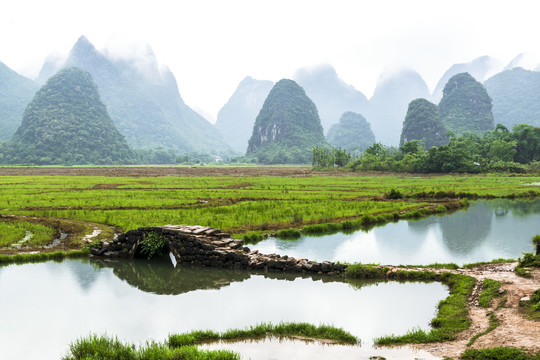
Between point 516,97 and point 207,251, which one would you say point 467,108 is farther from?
point 207,251

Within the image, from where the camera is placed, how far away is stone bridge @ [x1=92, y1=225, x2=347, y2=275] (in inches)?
472

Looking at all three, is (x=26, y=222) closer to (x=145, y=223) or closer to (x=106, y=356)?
(x=145, y=223)

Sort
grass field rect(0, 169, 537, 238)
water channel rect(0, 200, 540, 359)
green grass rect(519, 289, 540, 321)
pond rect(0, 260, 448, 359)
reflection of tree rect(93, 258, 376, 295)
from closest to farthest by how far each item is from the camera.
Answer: green grass rect(519, 289, 540, 321)
water channel rect(0, 200, 540, 359)
pond rect(0, 260, 448, 359)
reflection of tree rect(93, 258, 376, 295)
grass field rect(0, 169, 537, 238)

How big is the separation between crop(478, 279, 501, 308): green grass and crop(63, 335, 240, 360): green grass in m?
5.73

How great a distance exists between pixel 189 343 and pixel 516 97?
691 feet

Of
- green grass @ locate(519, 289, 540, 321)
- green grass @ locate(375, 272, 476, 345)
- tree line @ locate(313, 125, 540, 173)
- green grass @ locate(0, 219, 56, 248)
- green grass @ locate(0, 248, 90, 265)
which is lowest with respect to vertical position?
green grass @ locate(375, 272, 476, 345)

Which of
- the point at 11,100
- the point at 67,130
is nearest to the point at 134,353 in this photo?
the point at 67,130

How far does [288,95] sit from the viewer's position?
563 feet

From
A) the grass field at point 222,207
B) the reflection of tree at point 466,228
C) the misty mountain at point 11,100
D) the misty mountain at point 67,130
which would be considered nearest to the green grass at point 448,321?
the reflection of tree at point 466,228

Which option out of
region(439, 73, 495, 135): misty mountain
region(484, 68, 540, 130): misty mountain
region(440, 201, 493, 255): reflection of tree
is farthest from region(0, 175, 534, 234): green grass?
region(484, 68, 540, 130): misty mountain

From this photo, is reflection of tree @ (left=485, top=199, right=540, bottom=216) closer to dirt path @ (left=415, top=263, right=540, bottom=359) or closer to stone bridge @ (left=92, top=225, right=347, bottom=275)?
dirt path @ (left=415, top=263, right=540, bottom=359)

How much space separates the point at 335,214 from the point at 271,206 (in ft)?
13.9

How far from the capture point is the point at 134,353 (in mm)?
6406

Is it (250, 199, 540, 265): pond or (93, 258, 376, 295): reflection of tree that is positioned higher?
(250, 199, 540, 265): pond
